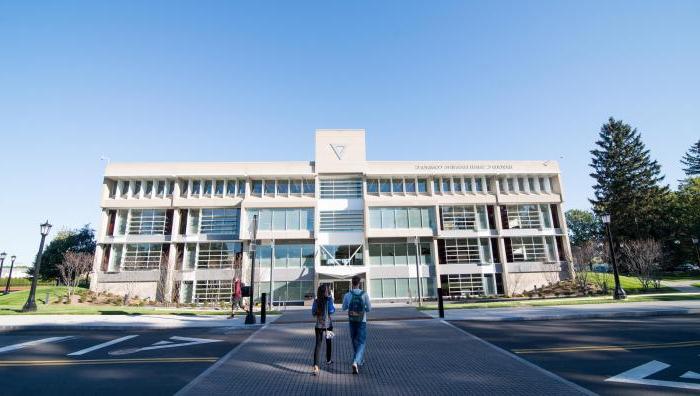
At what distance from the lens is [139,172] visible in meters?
37.9

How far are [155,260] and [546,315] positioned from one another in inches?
1445

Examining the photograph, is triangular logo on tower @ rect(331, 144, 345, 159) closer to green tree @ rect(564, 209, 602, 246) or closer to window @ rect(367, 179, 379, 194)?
window @ rect(367, 179, 379, 194)

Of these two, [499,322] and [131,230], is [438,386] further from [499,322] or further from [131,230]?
[131,230]

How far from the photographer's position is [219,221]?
3753 centimetres

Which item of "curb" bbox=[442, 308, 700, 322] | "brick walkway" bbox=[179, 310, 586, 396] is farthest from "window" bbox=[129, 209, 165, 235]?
"curb" bbox=[442, 308, 700, 322]

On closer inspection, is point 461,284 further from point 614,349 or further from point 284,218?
point 614,349

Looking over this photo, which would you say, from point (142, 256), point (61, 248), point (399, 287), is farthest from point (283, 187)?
point (61, 248)

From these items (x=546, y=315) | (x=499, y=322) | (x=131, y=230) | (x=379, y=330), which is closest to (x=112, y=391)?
(x=379, y=330)

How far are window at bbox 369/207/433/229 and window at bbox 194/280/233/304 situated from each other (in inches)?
666

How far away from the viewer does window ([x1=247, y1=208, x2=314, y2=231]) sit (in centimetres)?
3656

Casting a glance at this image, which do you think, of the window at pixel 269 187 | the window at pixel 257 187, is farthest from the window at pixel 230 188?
the window at pixel 269 187

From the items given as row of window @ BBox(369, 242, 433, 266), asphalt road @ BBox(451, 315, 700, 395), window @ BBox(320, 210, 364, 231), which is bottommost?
asphalt road @ BBox(451, 315, 700, 395)

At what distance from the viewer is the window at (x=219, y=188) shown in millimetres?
38375

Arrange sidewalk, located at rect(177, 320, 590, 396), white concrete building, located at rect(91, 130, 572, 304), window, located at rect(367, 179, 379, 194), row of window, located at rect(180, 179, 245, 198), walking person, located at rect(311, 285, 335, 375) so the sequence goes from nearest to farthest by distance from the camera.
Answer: sidewalk, located at rect(177, 320, 590, 396), walking person, located at rect(311, 285, 335, 375), white concrete building, located at rect(91, 130, 572, 304), row of window, located at rect(180, 179, 245, 198), window, located at rect(367, 179, 379, 194)
